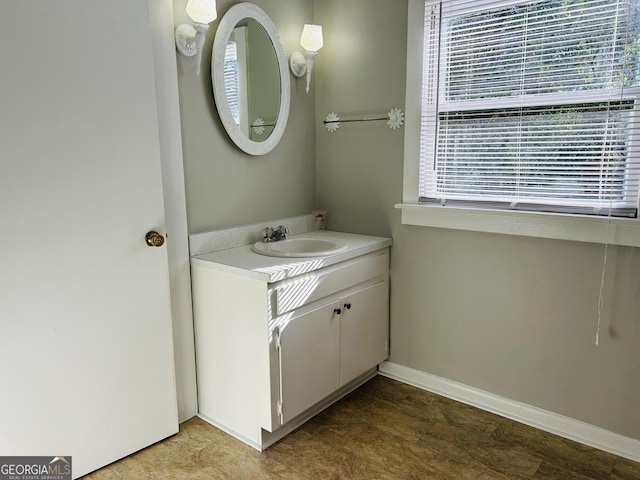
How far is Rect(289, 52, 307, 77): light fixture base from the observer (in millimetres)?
2664

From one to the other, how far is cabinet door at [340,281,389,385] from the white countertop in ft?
0.77

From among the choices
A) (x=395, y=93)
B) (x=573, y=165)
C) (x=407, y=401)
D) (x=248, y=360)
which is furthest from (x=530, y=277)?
(x=248, y=360)

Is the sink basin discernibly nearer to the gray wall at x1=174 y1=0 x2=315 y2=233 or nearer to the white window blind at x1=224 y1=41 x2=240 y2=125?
the gray wall at x1=174 y1=0 x2=315 y2=233

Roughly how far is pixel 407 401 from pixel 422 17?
197cm

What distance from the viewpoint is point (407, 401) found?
253 cm

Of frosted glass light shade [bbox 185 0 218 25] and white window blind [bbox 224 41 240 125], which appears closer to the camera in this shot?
frosted glass light shade [bbox 185 0 218 25]

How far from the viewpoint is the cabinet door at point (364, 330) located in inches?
95.5

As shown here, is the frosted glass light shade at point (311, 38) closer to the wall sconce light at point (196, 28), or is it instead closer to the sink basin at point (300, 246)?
the wall sconce light at point (196, 28)

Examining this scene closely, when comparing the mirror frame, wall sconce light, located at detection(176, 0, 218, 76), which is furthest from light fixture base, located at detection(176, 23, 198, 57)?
the mirror frame

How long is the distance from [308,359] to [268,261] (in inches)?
19.2

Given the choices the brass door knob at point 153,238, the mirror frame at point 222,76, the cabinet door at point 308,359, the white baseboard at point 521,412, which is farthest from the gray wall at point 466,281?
the brass door knob at point 153,238

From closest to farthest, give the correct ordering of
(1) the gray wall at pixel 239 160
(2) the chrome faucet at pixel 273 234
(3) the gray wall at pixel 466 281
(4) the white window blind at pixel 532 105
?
(4) the white window blind at pixel 532 105
(3) the gray wall at pixel 466 281
(1) the gray wall at pixel 239 160
(2) the chrome faucet at pixel 273 234

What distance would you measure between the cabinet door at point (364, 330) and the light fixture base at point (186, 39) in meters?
1.36

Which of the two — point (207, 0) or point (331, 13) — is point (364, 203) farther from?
point (207, 0)
